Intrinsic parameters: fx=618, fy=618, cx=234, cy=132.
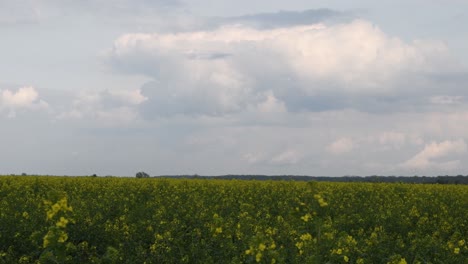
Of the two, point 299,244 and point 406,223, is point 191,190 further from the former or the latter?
point 299,244

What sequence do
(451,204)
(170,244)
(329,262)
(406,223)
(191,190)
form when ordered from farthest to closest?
(191,190) < (451,204) < (406,223) < (170,244) < (329,262)

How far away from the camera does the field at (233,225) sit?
30.8 ft

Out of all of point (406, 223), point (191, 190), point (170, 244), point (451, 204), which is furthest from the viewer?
point (191, 190)

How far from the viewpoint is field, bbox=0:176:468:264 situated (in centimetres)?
940

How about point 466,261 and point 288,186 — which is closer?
point 466,261

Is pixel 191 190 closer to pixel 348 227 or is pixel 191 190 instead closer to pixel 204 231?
pixel 348 227

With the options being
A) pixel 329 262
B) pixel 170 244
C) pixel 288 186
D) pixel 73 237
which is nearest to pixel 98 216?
pixel 73 237

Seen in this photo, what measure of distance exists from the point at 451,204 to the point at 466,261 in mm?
13730

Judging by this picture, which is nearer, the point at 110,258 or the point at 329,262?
the point at 110,258

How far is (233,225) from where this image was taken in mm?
14875

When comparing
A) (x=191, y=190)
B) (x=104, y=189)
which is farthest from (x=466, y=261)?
(x=104, y=189)

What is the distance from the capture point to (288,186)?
2927 cm

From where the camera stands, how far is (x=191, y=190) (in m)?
27.3

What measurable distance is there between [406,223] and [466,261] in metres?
7.33
